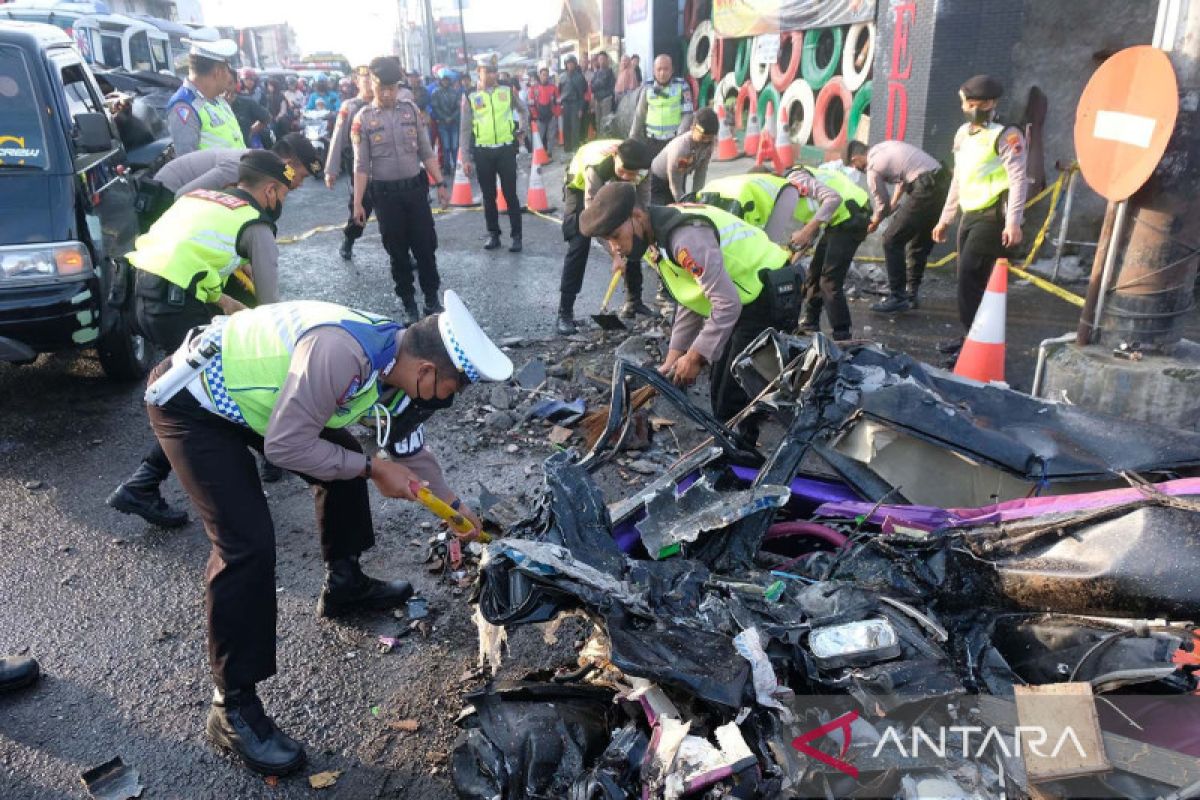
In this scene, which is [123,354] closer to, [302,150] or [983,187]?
[302,150]

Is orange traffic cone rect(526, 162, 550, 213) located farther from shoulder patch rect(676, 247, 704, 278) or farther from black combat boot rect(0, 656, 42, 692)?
black combat boot rect(0, 656, 42, 692)

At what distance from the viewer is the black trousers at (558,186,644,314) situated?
257 inches

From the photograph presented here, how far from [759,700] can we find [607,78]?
17.3m

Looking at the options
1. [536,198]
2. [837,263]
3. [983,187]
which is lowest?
[536,198]

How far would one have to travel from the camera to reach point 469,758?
229 centimetres

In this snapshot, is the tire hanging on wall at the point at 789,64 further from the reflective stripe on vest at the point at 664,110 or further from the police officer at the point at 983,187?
the police officer at the point at 983,187

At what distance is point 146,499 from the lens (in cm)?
395

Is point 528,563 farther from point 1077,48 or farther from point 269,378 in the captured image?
point 1077,48

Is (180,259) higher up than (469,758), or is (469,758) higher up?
(180,259)

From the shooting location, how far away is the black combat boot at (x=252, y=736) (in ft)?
8.52

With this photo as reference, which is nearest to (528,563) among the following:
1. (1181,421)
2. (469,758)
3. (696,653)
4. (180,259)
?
(696,653)

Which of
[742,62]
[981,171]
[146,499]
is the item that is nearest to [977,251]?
[981,171]

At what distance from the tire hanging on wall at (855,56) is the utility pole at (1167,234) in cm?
647

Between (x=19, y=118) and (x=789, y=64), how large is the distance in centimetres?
1053
